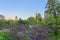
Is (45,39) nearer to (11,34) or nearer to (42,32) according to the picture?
(42,32)

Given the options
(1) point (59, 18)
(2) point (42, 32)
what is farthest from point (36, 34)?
(1) point (59, 18)

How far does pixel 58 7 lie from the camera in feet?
92.6

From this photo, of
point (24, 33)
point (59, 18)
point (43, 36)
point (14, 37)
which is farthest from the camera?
point (59, 18)

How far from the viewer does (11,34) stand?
11555 mm

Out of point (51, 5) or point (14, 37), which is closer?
point (14, 37)

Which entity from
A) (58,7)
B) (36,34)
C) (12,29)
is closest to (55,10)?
(58,7)

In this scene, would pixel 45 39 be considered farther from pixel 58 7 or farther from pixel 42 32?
pixel 58 7

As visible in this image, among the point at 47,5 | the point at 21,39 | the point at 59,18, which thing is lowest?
the point at 21,39

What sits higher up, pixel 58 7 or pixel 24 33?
pixel 58 7

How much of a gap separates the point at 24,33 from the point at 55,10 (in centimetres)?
1904

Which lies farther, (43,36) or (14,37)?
(14,37)

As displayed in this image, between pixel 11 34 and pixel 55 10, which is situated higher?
pixel 55 10

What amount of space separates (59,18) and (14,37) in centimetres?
1650

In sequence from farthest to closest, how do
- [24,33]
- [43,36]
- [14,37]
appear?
[14,37]
[24,33]
[43,36]
